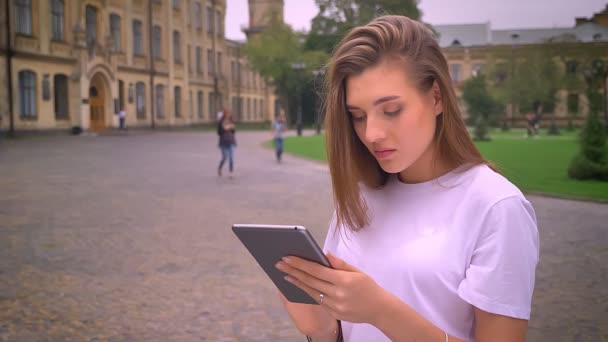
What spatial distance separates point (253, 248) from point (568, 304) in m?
4.34

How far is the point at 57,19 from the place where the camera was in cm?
3628

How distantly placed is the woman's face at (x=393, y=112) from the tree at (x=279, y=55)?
188 feet


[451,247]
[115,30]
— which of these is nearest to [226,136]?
[451,247]

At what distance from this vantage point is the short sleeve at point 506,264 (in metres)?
1.52

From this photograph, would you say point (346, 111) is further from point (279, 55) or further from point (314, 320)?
point (279, 55)

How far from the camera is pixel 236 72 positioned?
65875mm

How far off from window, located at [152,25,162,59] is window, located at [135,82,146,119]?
3.10 m

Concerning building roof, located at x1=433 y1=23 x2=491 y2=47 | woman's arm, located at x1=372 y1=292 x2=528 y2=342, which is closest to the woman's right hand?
woman's arm, located at x1=372 y1=292 x2=528 y2=342

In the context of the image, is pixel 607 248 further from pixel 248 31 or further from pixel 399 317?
pixel 248 31

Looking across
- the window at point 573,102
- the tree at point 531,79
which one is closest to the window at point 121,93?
the tree at point 531,79

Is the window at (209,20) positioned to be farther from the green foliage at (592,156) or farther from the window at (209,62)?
the green foliage at (592,156)

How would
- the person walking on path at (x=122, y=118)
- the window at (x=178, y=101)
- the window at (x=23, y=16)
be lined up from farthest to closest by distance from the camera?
1. the window at (x=178, y=101)
2. the person walking on path at (x=122, y=118)
3. the window at (x=23, y=16)

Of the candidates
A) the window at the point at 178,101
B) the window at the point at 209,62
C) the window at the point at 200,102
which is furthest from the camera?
the window at the point at 209,62

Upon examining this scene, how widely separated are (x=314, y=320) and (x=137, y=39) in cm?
4693
